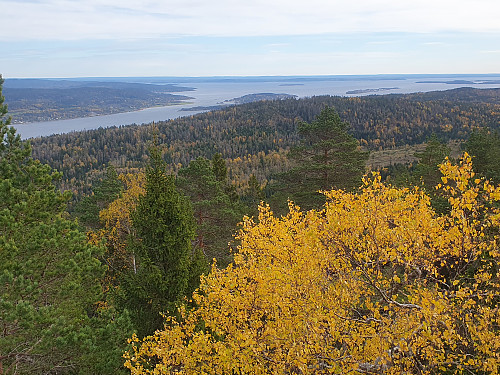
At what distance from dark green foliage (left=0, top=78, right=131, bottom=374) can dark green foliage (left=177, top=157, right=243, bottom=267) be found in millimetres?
16040

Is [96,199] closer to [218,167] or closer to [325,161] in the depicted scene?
[218,167]

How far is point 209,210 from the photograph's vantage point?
31328 millimetres

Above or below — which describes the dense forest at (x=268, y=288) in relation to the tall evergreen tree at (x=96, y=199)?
above

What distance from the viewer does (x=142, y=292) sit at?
17016mm

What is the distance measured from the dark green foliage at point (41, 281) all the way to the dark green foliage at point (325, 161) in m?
20.9

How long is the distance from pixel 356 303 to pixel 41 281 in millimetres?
10687

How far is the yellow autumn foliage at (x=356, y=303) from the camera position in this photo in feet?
26.1

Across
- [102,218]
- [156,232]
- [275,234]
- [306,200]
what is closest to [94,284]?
[156,232]

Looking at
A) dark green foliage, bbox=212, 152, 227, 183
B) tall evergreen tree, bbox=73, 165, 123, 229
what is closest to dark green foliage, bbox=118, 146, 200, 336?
tall evergreen tree, bbox=73, 165, 123, 229

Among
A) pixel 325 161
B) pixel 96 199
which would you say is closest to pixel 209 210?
pixel 325 161

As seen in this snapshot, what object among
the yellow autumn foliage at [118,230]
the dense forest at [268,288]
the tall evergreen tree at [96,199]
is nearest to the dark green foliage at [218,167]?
the tall evergreen tree at [96,199]

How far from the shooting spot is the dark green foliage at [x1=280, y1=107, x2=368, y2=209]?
3189 centimetres

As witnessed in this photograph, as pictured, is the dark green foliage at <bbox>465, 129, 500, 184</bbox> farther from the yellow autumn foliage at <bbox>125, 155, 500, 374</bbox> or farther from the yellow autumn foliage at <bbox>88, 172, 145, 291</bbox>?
the yellow autumn foliage at <bbox>88, 172, 145, 291</bbox>

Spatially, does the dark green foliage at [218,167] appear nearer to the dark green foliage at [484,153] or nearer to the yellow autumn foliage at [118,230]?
the yellow autumn foliage at [118,230]
